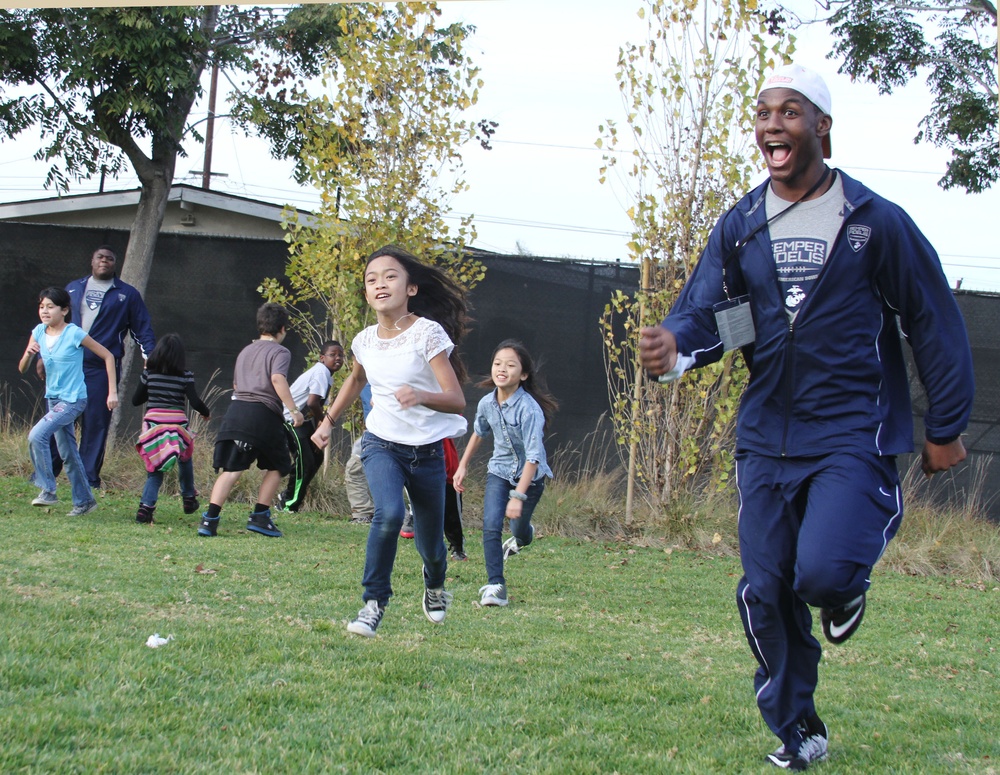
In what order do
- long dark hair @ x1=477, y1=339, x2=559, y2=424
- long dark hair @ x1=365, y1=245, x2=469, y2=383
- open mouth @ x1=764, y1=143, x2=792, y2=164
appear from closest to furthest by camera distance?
open mouth @ x1=764, y1=143, x2=792, y2=164
long dark hair @ x1=365, y1=245, x2=469, y2=383
long dark hair @ x1=477, y1=339, x2=559, y2=424

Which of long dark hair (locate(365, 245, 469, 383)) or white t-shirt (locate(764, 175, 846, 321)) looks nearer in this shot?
white t-shirt (locate(764, 175, 846, 321))

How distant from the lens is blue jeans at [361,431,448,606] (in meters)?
4.94

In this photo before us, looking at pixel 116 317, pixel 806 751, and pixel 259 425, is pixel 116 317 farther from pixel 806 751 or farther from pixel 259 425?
pixel 806 751

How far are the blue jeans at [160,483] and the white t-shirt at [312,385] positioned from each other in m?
1.30

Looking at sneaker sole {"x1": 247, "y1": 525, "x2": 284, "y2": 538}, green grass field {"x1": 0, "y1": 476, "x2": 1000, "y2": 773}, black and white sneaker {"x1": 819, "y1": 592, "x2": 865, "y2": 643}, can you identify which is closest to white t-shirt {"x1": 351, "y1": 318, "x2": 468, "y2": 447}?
green grass field {"x1": 0, "y1": 476, "x2": 1000, "y2": 773}

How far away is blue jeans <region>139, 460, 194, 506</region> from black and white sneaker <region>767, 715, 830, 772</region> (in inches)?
249

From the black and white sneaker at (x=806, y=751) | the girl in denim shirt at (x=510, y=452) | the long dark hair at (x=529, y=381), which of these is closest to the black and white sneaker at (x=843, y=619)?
the black and white sneaker at (x=806, y=751)

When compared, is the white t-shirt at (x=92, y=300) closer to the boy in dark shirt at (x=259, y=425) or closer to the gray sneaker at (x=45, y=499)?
the gray sneaker at (x=45, y=499)

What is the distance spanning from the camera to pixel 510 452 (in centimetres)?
693

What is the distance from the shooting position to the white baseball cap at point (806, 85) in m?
3.62

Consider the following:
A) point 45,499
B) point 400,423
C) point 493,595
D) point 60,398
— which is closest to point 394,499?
point 400,423

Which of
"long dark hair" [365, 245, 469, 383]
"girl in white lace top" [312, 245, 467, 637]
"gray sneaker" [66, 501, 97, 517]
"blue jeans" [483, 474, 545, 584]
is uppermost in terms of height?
"long dark hair" [365, 245, 469, 383]

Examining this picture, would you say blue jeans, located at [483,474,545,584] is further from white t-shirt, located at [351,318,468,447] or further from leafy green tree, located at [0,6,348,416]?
leafy green tree, located at [0,6,348,416]

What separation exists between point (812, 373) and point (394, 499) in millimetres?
2119
